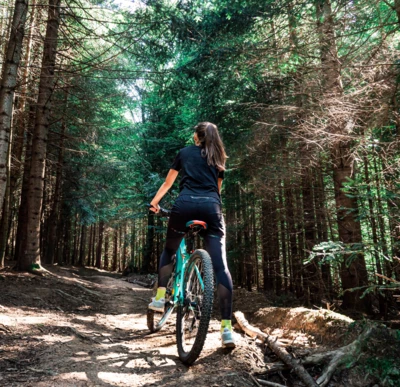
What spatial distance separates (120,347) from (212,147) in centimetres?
246

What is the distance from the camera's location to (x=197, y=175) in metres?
3.37

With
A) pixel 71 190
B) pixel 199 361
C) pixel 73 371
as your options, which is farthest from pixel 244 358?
pixel 71 190

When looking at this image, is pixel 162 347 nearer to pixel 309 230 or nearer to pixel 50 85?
pixel 309 230

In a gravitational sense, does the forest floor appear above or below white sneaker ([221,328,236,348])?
below

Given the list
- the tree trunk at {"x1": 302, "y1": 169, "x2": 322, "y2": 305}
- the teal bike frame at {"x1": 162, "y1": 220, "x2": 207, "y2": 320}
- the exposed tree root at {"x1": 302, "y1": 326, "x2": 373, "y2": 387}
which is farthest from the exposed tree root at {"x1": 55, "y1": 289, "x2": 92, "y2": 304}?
the tree trunk at {"x1": 302, "y1": 169, "x2": 322, "y2": 305}

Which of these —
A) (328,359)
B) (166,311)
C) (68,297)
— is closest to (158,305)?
(166,311)

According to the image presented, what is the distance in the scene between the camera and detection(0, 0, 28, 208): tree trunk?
4.58 metres

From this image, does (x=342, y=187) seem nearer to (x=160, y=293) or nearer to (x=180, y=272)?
(x=180, y=272)

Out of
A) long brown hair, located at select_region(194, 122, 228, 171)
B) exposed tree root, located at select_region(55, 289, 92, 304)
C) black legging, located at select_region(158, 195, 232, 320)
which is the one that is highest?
long brown hair, located at select_region(194, 122, 228, 171)

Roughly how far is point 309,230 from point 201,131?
5.86 m

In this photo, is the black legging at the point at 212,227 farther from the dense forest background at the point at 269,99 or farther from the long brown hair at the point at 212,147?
the dense forest background at the point at 269,99

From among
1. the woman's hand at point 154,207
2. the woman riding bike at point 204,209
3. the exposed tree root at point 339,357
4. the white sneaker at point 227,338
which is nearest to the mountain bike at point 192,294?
the woman riding bike at point 204,209

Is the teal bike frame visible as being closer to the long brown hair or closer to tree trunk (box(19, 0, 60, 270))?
the long brown hair

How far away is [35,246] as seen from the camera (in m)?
7.42
